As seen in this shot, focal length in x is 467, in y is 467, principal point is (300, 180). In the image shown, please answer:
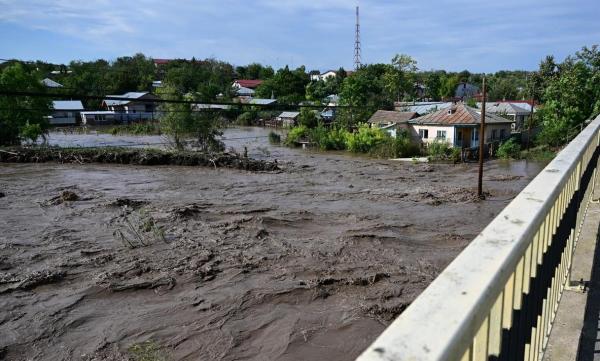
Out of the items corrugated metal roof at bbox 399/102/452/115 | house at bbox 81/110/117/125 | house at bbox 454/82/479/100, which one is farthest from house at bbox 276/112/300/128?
house at bbox 454/82/479/100

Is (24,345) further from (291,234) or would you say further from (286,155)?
(286,155)

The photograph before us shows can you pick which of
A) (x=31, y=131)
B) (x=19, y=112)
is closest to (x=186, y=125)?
(x=31, y=131)

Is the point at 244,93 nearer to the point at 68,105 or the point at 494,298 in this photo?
the point at 68,105

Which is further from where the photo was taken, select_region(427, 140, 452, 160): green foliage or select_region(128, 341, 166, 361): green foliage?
select_region(427, 140, 452, 160): green foliage

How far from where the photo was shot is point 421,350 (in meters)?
0.69

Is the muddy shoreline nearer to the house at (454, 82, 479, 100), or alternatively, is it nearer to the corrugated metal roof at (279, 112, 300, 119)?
the corrugated metal roof at (279, 112, 300, 119)

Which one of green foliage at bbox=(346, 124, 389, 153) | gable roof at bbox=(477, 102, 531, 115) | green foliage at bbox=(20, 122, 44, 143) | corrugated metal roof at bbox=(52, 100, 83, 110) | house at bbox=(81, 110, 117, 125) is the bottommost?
green foliage at bbox=(346, 124, 389, 153)

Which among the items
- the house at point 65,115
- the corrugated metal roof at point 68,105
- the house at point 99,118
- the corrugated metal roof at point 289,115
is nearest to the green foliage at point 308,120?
the corrugated metal roof at point 289,115

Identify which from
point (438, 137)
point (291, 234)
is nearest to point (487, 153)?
point (438, 137)

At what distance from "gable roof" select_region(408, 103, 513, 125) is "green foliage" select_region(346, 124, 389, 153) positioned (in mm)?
2885

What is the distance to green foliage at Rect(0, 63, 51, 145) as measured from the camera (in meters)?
34.9

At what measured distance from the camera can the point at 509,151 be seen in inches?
1282

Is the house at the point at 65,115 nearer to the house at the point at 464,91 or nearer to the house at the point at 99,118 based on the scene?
the house at the point at 99,118

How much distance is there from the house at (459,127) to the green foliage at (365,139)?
9.99 feet
